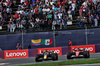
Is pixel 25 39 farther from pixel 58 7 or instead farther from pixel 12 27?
pixel 58 7

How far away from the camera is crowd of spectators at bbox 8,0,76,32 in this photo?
26.9m

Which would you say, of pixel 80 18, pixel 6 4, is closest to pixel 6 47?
pixel 6 4

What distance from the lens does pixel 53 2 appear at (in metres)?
29.6

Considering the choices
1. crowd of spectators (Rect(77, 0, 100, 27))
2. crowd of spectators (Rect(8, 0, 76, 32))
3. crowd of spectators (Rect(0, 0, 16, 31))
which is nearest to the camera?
crowd of spectators (Rect(77, 0, 100, 27))

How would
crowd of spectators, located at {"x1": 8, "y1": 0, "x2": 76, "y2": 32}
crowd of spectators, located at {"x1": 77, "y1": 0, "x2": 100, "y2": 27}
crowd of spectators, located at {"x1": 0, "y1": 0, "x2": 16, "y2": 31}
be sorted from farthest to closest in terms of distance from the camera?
crowd of spectators, located at {"x1": 0, "y1": 0, "x2": 16, "y2": 31} → crowd of spectators, located at {"x1": 8, "y1": 0, "x2": 76, "y2": 32} → crowd of spectators, located at {"x1": 77, "y1": 0, "x2": 100, "y2": 27}

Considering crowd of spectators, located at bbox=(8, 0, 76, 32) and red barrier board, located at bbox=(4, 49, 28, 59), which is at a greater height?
crowd of spectators, located at bbox=(8, 0, 76, 32)

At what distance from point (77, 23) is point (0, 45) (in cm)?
756

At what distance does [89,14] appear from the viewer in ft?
88.1

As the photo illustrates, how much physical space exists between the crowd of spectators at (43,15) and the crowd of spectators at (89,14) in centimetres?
124

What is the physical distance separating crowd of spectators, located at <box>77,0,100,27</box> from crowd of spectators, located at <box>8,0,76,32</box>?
1238 mm

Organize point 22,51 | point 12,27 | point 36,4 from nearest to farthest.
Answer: point 22,51 < point 12,27 < point 36,4

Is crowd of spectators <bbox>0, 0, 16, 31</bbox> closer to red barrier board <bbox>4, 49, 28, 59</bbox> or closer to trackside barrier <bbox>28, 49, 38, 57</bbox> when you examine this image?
red barrier board <bbox>4, 49, 28, 59</bbox>

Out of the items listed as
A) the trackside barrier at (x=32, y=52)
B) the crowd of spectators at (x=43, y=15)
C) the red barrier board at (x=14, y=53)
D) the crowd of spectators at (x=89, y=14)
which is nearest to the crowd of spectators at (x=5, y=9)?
the crowd of spectators at (x=43, y=15)

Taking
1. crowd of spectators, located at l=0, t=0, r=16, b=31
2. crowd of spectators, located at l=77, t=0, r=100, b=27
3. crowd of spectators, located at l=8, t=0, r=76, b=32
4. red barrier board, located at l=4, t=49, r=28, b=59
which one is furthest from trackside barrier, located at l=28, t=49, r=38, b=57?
crowd of spectators, located at l=0, t=0, r=16, b=31
